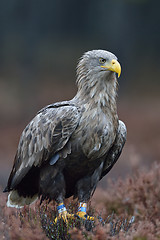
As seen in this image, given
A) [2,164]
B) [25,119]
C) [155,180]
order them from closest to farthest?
[155,180] → [2,164] → [25,119]

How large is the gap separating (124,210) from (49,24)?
36.6 feet

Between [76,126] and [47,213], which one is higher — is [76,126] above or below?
above

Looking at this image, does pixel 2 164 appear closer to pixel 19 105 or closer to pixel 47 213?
pixel 19 105

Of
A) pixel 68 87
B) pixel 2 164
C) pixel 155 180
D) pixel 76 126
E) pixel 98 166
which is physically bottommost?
pixel 2 164

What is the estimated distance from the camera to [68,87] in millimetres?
15750

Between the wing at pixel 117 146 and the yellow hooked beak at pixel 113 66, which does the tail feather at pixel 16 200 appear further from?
the yellow hooked beak at pixel 113 66

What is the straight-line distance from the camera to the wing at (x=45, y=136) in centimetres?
373

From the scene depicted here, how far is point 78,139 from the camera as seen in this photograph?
376 centimetres

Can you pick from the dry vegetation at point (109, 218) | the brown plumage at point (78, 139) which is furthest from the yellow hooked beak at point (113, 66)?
the dry vegetation at point (109, 218)

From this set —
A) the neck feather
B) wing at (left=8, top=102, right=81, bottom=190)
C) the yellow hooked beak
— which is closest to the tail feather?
wing at (left=8, top=102, right=81, bottom=190)

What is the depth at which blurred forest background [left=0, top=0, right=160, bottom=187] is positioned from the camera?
562 inches

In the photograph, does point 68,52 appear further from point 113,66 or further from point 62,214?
point 62,214

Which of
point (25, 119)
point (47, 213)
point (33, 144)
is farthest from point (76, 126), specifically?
point (25, 119)

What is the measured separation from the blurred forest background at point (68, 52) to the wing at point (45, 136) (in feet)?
29.5
